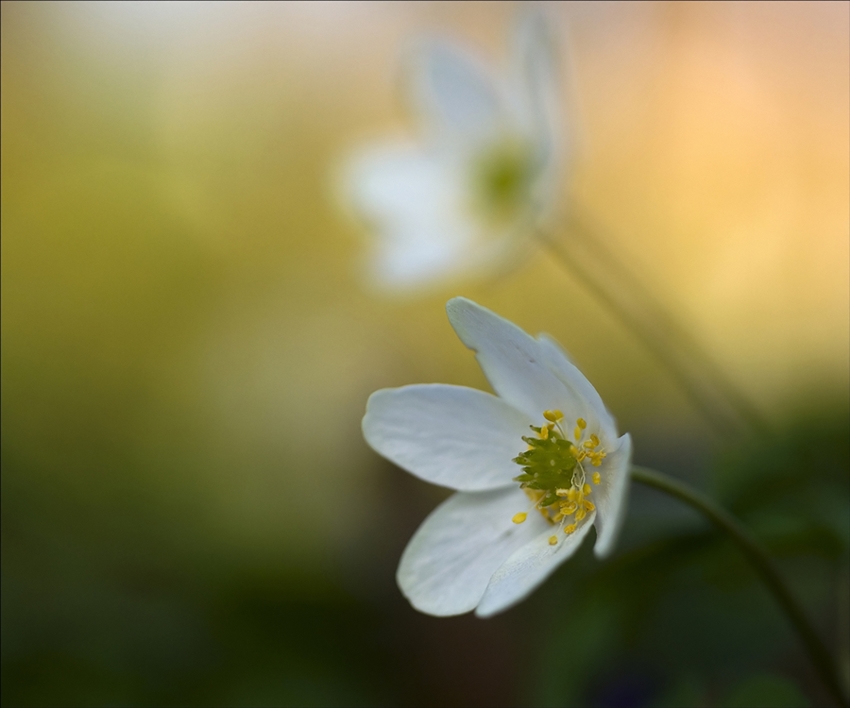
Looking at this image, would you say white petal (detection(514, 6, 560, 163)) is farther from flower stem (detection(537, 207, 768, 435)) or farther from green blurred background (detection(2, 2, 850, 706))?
green blurred background (detection(2, 2, 850, 706))

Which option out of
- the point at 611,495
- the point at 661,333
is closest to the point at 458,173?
the point at 661,333

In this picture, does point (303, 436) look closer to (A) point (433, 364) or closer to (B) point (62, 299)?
(A) point (433, 364)

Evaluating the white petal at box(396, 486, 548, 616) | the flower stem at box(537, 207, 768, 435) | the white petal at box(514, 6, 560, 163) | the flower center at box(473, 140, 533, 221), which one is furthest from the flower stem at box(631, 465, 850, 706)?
the flower center at box(473, 140, 533, 221)

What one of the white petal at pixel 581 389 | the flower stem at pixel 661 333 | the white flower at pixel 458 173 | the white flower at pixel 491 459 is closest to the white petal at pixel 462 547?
the white flower at pixel 491 459

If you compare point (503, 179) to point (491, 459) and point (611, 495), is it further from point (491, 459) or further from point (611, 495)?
point (611, 495)

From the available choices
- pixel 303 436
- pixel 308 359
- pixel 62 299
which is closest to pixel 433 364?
pixel 308 359

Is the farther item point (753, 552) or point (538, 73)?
point (538, 73)
